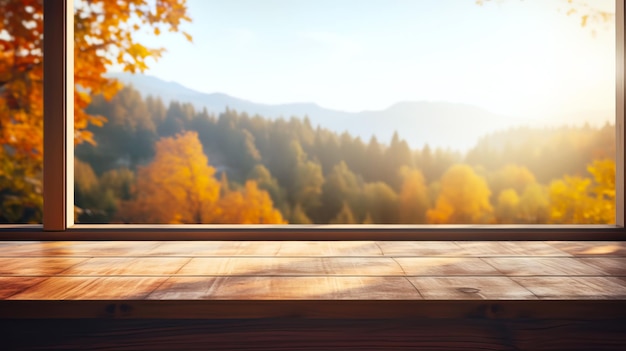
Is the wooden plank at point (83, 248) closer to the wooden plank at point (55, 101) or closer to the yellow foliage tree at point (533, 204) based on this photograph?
the wooden plank at point (55, 101)

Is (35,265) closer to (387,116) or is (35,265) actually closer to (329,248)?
(329,248)

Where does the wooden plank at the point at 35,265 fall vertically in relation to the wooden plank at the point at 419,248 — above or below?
above

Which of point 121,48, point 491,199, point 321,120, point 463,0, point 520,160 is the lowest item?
point 491,199

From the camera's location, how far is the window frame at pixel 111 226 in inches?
79.0

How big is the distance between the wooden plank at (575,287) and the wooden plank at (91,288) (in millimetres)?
888

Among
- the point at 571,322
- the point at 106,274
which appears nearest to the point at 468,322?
the point at 571,322

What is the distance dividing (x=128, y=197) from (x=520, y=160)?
3500mm

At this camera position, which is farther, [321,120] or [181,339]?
[321,120]

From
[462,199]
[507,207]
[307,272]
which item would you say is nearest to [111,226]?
[307,272]

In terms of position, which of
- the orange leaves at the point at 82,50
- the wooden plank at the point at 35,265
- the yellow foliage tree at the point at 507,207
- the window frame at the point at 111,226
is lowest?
the yellow foliage tree at the point at 507,207

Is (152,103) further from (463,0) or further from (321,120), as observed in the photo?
(463,0)

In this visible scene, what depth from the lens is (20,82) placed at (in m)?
4.03

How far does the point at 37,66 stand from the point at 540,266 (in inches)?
145

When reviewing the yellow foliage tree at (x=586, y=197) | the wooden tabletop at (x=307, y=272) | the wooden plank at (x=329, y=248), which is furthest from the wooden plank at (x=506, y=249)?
the yellow foliage tree at (x=586, y=197)
